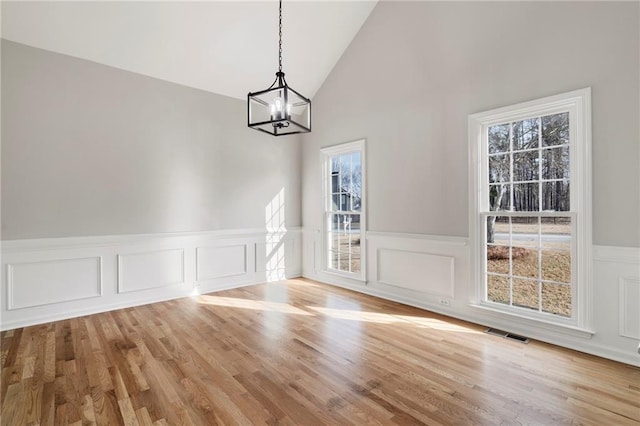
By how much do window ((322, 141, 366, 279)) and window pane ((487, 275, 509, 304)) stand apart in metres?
1.79

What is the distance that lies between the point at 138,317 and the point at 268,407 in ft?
8.29

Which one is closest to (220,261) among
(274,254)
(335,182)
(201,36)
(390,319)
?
(274,254)

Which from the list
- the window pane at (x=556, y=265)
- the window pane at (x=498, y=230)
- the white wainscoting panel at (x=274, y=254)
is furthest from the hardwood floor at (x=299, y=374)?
the white wainscoting panel at (x=274, y=254)

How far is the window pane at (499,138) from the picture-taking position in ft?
11.1

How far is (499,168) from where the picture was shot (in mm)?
3451

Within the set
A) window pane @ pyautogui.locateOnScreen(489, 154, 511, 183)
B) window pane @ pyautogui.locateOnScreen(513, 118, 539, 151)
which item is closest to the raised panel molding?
window pane @ pyautogui.locateOnScreen(489, 154, 511, 183)

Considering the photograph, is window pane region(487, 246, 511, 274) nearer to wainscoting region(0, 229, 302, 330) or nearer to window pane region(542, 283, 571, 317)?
window pane region(542, 283, 571, 317)

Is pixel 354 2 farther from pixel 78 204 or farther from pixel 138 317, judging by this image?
pixel 138 317

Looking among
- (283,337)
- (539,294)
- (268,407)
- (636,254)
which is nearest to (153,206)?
(283,337)

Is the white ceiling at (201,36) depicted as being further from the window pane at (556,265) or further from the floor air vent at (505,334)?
the floor air vent at (505,334)

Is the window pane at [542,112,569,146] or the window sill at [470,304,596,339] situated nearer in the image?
the window sill at [470,304,596,339]

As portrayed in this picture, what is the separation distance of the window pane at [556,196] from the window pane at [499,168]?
0.37 meters

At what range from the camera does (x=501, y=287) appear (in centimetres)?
345

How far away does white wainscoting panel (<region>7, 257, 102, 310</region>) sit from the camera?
11.6 ft
